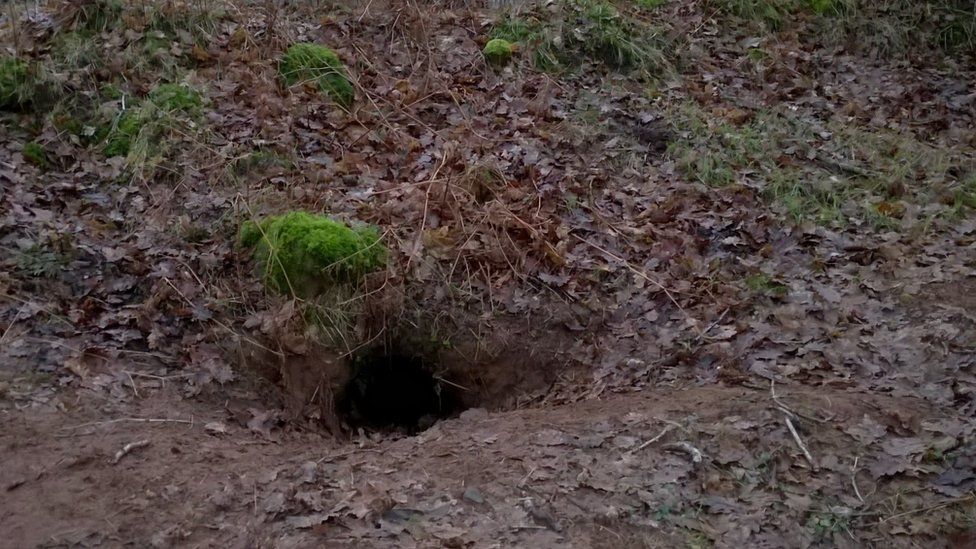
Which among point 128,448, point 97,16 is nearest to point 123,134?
point 97,16

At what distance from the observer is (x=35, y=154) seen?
6230 millimetres

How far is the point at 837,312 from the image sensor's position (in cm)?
538

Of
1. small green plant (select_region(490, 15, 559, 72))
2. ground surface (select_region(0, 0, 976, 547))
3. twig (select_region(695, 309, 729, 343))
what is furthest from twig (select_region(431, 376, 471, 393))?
small green plant (select_region(490, 15, 559, 72))

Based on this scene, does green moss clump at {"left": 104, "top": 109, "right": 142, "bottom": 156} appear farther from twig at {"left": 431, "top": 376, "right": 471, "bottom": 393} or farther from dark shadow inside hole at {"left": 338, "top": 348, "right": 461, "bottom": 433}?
twig at {"left": 431, "top": 376, "right": 471, "bottom": 393}

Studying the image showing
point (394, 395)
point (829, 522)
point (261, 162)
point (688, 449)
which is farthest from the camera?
point (261, 162)

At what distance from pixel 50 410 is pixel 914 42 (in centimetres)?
929

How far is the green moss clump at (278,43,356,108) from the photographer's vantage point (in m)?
7.36

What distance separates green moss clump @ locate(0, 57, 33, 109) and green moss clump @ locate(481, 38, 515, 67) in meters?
4.21

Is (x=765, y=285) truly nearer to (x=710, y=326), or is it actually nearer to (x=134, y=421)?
(x=710, y=326)

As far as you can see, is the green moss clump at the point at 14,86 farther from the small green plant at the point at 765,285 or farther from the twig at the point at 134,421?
the small green plant at the point at 765,285

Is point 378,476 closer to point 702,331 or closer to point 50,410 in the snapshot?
point 50,410

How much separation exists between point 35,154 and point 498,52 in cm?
439

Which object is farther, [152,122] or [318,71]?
[318,71]

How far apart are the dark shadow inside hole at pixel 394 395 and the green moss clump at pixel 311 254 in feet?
2.13
